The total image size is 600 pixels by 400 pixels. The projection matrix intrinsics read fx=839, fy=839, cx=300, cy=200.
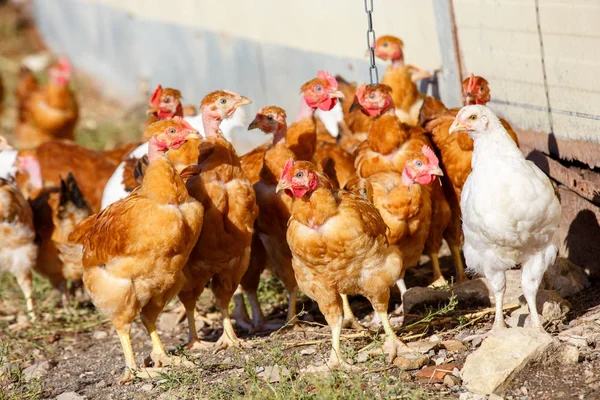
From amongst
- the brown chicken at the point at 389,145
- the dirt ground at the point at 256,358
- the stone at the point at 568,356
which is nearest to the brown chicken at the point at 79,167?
the dirt ground at the point at 256,358

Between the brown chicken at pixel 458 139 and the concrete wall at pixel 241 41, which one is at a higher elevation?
the concrete wall at pixel 241 41

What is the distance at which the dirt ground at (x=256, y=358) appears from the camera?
395cm

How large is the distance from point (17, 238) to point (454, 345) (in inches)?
146

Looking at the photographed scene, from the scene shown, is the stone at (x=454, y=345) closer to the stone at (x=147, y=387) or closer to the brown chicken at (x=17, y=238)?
the stone at (x=147, y=387)

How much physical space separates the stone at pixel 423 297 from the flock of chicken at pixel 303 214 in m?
0.19

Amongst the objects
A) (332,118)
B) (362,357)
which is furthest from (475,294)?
(332,118)

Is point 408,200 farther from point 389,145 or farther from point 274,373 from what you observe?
point 274,373

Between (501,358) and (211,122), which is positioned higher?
(211,122)

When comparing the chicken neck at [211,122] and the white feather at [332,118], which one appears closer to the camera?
the chicken neck at [211,122]

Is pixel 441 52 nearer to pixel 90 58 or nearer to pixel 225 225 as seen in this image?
pixel 225 225

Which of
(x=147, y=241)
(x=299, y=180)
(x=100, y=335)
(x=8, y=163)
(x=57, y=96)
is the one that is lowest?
(x=100, y=335)

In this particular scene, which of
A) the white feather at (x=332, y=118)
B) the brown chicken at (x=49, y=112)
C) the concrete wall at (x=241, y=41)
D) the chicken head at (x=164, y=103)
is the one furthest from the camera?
the brown chicken at (x=49, y=112)

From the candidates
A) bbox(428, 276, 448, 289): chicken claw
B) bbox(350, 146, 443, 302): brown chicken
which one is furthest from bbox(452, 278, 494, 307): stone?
bbox(350, 146, 443, 302): brown chicken

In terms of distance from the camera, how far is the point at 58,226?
6719 millimetres
